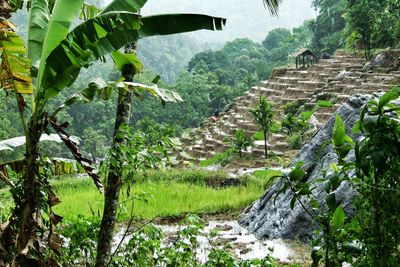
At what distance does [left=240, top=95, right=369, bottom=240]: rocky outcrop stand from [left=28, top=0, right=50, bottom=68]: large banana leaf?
9.54ft

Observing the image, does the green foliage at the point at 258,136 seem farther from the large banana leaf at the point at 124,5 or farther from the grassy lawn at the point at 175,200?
the large banana leaf at the point at 124,5

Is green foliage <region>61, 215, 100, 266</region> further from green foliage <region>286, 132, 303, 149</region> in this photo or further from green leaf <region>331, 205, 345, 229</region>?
green foliage <region>286, 132, 303, 149</region>

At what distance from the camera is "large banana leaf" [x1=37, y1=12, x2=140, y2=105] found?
2.46m

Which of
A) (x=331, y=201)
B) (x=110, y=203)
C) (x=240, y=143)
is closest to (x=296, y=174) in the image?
(x=331, y=201)

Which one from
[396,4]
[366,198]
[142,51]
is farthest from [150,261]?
[142,51]

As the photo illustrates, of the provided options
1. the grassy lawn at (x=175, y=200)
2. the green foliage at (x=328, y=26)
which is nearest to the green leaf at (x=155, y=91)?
the grassy lawn at (x=175, y=200)

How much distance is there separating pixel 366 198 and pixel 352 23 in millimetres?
19783

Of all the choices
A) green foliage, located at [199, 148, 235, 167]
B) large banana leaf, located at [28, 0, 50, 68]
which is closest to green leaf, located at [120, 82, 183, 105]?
large banana leaf, located at [28, 0, 50, 68]

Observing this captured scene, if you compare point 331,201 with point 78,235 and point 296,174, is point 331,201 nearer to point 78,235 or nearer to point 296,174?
point 296,174

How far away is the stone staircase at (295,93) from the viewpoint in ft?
50.1

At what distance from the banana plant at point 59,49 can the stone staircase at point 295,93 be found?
35.7 ft

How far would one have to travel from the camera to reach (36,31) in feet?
9.10

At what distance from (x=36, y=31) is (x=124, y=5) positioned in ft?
1.76

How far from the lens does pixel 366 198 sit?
1.83m
